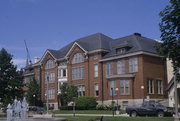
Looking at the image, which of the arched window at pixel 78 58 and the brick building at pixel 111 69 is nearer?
the brick building at pixel 111 69

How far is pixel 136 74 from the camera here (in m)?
49.6

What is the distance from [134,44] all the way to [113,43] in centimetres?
647

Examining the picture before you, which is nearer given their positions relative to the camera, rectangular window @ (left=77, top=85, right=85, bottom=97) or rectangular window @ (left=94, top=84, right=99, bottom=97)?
rectangular window @ (left=94, top=84, right=99, bottom=97)

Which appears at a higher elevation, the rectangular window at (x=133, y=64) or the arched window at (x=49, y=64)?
the arched window at (x=49, y=64)

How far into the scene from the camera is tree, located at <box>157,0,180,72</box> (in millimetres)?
18458

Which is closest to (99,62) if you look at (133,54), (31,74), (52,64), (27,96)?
(133,54)

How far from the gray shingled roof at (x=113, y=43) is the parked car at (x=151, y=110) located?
17923 mm

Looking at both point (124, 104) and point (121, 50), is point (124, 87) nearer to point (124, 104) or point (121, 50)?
point (124, 104)

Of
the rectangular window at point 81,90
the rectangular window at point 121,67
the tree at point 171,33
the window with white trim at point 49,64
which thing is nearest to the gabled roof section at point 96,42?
the rectangular window at point 121,67

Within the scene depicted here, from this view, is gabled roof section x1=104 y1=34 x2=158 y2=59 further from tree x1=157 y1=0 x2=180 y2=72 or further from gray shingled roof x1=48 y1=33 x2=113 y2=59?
tree x1=157 y1=0 x2=180 y2=72

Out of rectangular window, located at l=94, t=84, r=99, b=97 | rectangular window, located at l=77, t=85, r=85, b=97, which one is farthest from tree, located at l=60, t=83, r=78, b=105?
rectangular window, located at l=94, t=84, r=99, b=97

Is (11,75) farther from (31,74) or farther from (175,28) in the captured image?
(175,28)

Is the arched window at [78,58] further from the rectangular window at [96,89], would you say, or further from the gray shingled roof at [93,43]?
the rectangular window at [96,89]

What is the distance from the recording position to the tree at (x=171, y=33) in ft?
60.6
